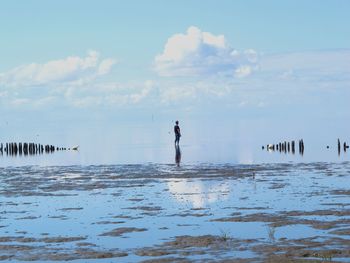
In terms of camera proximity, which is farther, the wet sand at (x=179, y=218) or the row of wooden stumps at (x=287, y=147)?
the row of wooden stumps at (x=287, y=147)

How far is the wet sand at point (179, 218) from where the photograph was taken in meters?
14.9

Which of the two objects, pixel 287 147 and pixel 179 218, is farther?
pixel 287 147

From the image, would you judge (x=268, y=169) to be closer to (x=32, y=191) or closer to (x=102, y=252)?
(x=32, y=191)

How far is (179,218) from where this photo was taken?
65.1 feet

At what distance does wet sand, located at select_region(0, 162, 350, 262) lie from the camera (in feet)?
48.8

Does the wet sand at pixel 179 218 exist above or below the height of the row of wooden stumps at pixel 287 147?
below

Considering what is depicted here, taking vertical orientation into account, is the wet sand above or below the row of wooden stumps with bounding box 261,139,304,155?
below

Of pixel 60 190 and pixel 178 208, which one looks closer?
pixel 178 208

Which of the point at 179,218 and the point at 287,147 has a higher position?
the point at 287,147

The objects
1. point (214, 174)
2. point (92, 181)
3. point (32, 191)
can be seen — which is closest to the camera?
point (32, 191)

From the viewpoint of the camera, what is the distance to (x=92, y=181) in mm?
32781

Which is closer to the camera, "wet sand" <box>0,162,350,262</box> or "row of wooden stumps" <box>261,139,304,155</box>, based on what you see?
"wet sand" <box>0,162,350,262</box>

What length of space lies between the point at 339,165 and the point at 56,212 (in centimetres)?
2388

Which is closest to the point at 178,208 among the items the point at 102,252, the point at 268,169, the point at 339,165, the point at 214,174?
the point at 102,252
